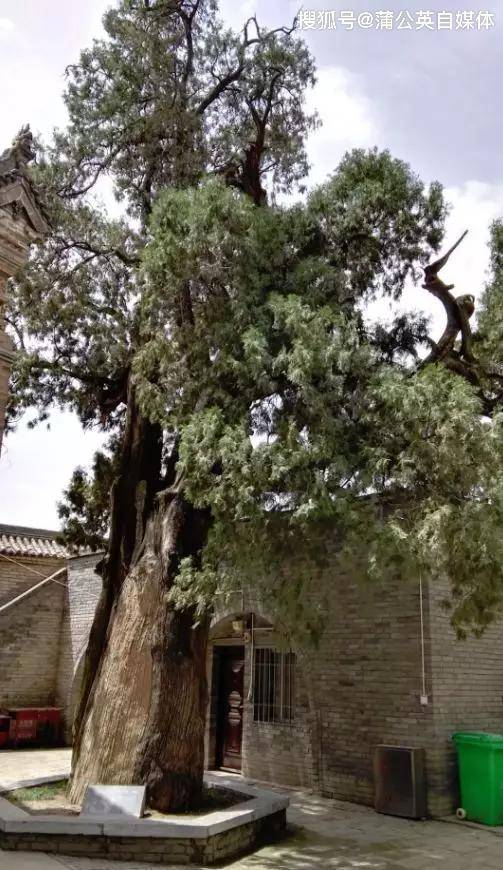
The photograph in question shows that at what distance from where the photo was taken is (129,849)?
6.23m

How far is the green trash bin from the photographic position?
8031mm

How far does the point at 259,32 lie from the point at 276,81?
2.40ft

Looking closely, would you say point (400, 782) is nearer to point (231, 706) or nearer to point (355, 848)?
point (355, 848)

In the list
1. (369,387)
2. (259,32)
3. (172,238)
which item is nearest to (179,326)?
(172,238)

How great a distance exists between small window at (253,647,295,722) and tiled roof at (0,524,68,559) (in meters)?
6.87

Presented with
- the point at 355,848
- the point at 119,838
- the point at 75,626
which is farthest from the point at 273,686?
the point at 75,626

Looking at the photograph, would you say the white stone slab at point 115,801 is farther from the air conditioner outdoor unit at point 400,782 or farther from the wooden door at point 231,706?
the wooden door at point 231,706

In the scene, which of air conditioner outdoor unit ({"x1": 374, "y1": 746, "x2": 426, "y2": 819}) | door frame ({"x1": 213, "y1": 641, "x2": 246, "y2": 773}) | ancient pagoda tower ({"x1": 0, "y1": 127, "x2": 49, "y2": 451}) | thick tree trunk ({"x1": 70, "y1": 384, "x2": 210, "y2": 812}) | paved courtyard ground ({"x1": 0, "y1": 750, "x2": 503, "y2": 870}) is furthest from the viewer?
door frame ({"x1": 213, "y1": 641, "x2": 246, "y2": 773})

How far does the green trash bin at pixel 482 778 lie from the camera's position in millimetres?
8031

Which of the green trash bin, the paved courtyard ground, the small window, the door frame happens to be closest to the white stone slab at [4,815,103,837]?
the paved courtyard ground

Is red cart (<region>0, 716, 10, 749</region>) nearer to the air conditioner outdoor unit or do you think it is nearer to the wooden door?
the wooden door

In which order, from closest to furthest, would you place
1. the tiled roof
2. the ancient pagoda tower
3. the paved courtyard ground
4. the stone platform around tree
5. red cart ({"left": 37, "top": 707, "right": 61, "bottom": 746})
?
the ancient pagoda tower
the paved courtyard ground
the stone platform around tree
red cart ({"left": 37, "top": 707, "right": 61, "bottom": 746})
the tiled roof

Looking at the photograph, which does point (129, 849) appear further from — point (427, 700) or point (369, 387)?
point (369, 387)

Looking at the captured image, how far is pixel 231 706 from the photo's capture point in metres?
12.0
